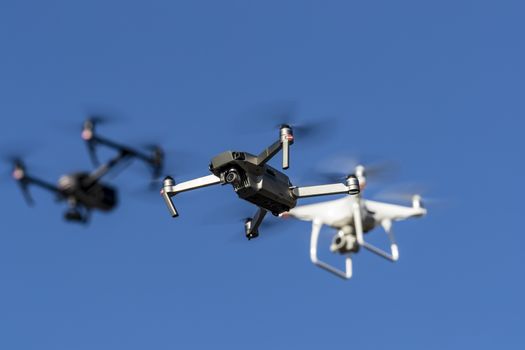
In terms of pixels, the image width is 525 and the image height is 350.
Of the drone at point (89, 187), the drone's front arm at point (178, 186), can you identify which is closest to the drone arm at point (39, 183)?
the drone at point (89, 187)

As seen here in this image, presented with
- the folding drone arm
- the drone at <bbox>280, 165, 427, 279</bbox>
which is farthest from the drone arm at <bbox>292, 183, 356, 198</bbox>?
the drone at <bbox>280, 165, 427, 279</bbox>

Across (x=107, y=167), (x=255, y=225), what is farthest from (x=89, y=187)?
(x=255, y=225)

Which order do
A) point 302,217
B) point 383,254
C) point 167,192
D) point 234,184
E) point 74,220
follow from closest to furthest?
point 234,184 < point 167,192 < point 383,254 < point 302,217 < point 74,220

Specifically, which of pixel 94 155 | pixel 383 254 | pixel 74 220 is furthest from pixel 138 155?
pixel 383 254

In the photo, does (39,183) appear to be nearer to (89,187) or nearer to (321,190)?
(89,187)

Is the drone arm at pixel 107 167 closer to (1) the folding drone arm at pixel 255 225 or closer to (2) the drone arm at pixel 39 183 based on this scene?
(2) the drone arm at pixel 39 183

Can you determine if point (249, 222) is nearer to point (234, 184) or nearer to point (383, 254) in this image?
point (234, 184)

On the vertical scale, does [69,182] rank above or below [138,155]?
below
